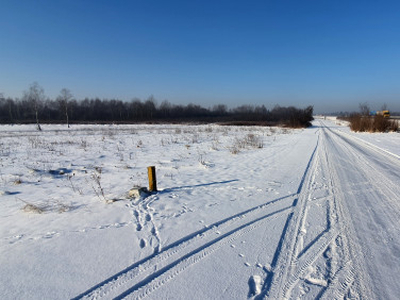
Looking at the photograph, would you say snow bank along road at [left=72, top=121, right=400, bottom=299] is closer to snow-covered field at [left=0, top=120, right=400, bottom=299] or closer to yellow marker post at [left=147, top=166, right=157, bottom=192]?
snow-covered field at [left=0, top=120, right=400, bottom=299]

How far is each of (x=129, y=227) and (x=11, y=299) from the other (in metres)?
1.68

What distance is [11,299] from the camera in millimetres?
2205

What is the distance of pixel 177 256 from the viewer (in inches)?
112

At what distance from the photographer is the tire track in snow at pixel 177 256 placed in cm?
231

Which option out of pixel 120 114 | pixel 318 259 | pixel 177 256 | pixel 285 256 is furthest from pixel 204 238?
pixel 120 114

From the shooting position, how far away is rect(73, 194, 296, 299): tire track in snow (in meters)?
2.31

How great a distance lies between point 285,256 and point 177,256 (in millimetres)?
1524

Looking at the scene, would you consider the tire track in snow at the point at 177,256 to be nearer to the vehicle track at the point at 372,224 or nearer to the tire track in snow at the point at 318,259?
the tire track in snow at the point at 318,259

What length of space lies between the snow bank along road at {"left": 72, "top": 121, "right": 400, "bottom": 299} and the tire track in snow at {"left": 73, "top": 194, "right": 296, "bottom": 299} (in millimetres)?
11

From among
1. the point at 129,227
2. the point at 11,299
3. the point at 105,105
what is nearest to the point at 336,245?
the point at 129,227

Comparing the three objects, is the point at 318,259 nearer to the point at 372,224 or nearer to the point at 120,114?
the point at 372,224

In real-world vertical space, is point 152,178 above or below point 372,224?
above

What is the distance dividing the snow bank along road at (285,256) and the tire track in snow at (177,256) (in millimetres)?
11

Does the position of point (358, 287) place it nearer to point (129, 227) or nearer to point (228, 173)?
point (129, 227)
